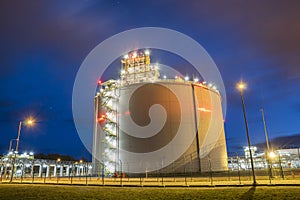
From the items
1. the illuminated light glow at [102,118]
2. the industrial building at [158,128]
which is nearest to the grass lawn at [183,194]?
the industrial building at [158,128]

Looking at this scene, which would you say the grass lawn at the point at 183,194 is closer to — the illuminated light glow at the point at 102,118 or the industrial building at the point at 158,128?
the industrial building at the point at 158,128

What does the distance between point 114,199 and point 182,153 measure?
23.4 m

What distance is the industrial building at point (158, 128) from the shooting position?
34.4 m

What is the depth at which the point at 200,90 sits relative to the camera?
4100cm

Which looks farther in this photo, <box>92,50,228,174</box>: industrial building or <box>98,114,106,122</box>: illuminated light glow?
<box>98,114,106,122</box>: illuminated light glow

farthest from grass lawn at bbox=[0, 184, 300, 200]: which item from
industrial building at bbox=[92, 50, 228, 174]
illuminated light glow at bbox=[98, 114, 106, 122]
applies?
illuminated light glow at bbox=[98, 114, 106, 122]

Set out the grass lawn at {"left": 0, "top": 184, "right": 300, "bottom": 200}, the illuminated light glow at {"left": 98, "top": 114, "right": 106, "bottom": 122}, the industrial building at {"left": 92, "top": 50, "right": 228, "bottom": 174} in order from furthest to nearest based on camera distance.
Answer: the illuminated light glow at {"left": 98, "top": 114, "right": 106, "bottom": 122}
the industrial building at {"left": 92, "top": 50, "right": 228, "bottom": 174}
the grass lawn at {"left": 0, "top": 184, "right": 300, "bottom": 200}

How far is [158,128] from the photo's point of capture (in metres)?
35.0

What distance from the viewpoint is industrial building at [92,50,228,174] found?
34.4 m

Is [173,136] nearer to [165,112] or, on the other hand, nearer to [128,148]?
[165,112]

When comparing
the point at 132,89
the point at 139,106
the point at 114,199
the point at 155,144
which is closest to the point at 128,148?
the point at 155,144

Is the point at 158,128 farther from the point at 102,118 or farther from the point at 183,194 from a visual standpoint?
the point at 183,194

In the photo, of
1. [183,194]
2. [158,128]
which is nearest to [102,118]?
[158,128]

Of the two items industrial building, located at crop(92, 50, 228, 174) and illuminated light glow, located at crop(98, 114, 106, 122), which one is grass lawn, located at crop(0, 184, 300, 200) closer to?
industrial building, located at crop(92, 50, 228, 174)
